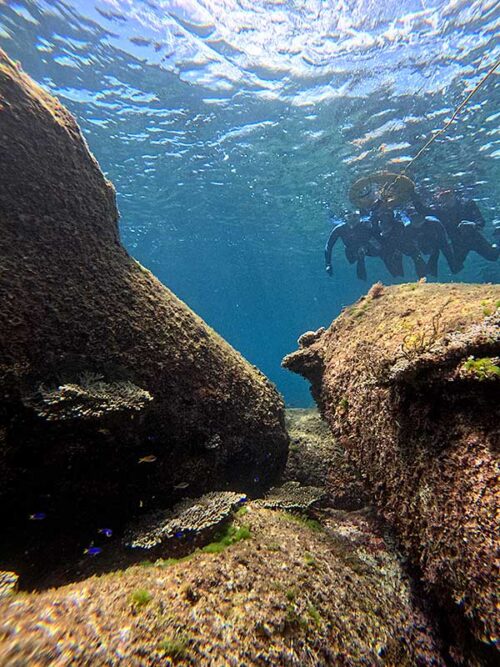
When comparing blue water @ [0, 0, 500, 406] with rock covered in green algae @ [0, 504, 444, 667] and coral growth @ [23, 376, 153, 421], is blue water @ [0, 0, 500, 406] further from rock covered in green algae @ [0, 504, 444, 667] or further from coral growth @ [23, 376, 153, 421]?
rock covered in green algae @ [0, 504, 444, 667]

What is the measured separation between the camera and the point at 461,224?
482 inches

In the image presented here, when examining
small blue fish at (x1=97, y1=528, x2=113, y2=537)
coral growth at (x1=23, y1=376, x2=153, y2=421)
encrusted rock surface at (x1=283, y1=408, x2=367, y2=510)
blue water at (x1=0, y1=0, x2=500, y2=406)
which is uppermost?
blue water at (x1=0, y1=0, x2=500, y2=406)

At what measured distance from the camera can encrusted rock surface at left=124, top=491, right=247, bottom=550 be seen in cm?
307

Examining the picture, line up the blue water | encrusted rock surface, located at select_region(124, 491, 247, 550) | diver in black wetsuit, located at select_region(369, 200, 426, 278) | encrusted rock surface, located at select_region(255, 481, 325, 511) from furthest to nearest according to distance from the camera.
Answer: diver in black wetsuit, located at select_region(369, 200, 426, 278), the blue water, encrusted rock surface, located at select_region(255, 481, 325, 511), encrusted rock surface, located at select_region(124, 491, 247, 550)

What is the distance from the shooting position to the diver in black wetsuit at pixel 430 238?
39.5 feet

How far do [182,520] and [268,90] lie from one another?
18.6m

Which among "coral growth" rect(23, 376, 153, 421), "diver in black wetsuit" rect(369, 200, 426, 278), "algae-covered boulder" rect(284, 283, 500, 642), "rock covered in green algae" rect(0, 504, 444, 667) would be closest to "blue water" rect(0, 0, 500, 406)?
"diver in black wetsuit" rect(369, 200, 426, 278)

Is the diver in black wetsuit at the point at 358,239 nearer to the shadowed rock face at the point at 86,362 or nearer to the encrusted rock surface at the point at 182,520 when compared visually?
the shadowed rock face at the point at 86,362

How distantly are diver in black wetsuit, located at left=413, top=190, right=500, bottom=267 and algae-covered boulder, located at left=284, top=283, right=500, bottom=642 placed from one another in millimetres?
10569

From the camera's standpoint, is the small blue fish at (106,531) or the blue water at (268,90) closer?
the small blue fish at (106,531)

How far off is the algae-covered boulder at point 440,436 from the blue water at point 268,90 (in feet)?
45.5

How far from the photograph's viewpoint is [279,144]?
64.4ft

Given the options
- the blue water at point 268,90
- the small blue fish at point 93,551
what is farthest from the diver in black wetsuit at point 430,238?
the small blue fish at point 93,551

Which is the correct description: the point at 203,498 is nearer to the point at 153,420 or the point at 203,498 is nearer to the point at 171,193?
the point at 153,420
